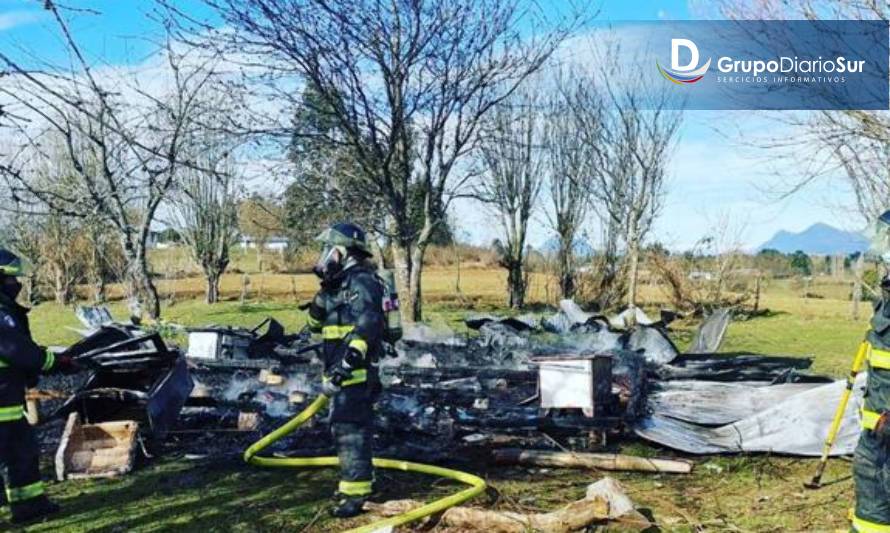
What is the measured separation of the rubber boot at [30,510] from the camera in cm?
487

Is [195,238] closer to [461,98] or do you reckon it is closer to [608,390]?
[461,98]

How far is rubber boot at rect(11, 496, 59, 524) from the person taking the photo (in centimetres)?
487

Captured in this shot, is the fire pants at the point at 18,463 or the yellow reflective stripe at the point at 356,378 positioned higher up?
the yellow reflective stripe at the point at 356,378

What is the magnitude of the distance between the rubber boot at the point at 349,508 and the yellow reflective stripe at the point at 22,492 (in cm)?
194

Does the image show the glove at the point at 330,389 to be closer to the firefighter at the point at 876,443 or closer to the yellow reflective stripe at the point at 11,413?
the yellow reflective stripe at the point at 11,413

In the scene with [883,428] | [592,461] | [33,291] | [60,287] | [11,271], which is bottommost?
[592,461]

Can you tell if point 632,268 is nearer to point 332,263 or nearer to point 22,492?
point 332,263

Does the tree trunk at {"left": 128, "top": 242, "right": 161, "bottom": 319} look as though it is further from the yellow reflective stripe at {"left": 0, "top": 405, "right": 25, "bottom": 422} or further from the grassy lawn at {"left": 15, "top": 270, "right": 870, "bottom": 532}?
the yellow reflective stripe at {"left": 0, "top": 405, "right": 25, "bottom": 422}

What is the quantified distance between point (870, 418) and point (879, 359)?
31 centimetres

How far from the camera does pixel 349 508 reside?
15.8 ft

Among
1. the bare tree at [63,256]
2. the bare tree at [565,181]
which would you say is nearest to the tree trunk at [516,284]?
Answer: the bare tree at [565,181]

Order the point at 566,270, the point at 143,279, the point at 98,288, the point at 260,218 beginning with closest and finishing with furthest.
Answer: the point at 143,279
the point at 260,218
the point at 566,270
the point at 98,288

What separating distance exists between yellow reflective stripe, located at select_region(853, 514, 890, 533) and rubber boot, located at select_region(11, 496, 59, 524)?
4.91 metres

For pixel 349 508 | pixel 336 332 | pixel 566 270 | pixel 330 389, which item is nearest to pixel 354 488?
pixel 349 508
